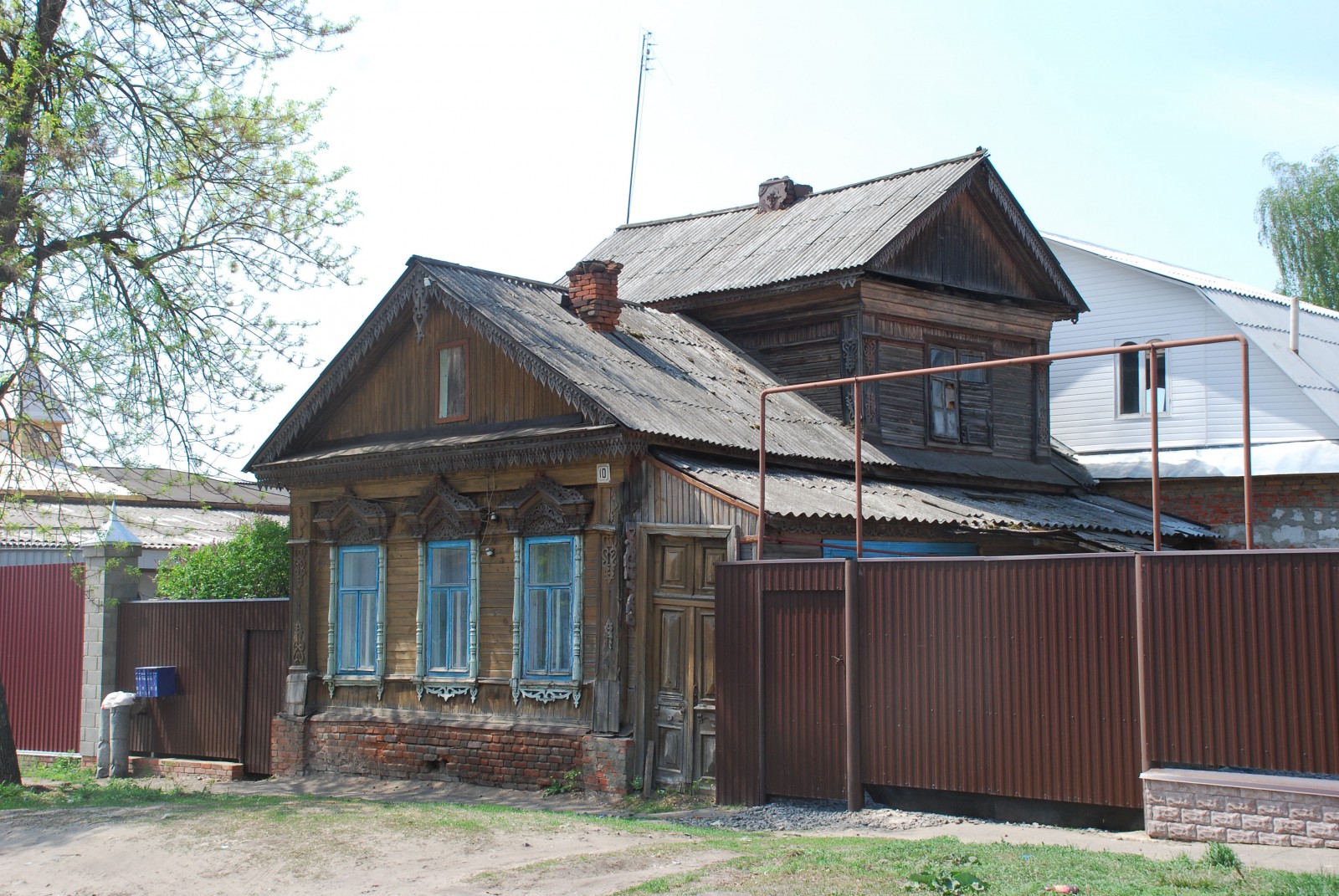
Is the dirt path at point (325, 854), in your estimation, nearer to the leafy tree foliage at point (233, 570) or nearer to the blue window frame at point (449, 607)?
the blue window frame at point (449, 607)

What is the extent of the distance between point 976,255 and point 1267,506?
233 inches

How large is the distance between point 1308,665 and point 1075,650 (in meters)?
1.58

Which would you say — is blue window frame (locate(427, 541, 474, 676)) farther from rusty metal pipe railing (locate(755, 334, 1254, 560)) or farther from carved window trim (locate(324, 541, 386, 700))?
rusty metal pipe railing (locate(755, 334, 1254, 560))

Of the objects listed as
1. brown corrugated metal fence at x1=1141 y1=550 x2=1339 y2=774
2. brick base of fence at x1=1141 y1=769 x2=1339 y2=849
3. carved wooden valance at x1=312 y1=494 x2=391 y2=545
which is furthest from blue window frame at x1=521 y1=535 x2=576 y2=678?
brick base of fence at x1=1141 y1=769 x2=1339 y2=849

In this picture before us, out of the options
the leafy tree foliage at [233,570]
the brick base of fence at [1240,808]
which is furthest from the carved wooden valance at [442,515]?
the brick base of fence at [1240,808]

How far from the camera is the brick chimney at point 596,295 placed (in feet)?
52.4

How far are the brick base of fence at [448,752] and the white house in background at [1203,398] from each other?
10.8 m

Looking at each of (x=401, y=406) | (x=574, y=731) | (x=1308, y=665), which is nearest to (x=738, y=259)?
(x=401, y=406)

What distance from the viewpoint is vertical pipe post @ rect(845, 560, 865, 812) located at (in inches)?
423

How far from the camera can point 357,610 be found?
16.0 metres

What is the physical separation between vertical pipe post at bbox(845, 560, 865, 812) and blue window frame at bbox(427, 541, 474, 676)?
17.4 ft

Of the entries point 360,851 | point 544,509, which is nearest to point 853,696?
point 360,851

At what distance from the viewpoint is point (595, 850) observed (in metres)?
9.22

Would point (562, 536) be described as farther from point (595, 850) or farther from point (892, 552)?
point (595, 850)
